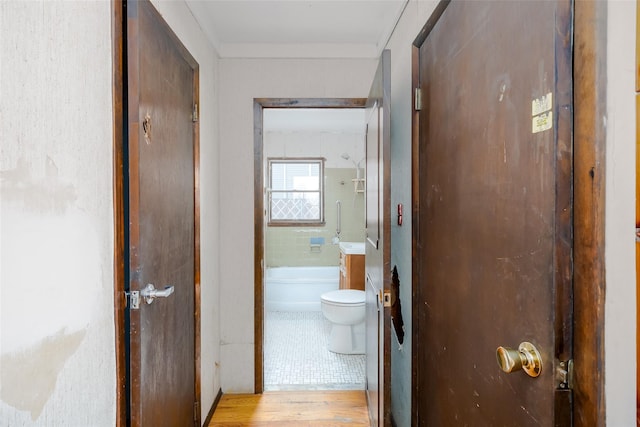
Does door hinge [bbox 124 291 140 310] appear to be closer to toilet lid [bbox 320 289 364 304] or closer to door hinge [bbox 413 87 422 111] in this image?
door hinge [bbox 413 87 422 111]

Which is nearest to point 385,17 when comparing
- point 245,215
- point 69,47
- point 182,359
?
point 245,215

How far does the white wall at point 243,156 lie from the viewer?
96.7 inches

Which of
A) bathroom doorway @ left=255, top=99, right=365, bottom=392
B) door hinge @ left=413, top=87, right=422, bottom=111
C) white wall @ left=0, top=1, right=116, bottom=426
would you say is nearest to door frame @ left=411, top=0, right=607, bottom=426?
door hinge @ left=413, top=87, right=422, bottom=111

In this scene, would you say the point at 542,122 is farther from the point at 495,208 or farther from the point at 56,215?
the point at 56,215

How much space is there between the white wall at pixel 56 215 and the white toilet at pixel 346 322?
2117 millimetres

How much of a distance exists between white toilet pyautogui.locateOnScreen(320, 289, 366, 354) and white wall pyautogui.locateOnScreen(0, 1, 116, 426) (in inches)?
83.4

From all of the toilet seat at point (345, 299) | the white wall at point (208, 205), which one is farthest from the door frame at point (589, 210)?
the toilet seat at point (345, 299)

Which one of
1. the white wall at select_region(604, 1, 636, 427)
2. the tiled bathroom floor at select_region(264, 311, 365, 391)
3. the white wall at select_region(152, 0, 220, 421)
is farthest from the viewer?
the tiled bathroom floor at select_region(264, 311, 365, 391)

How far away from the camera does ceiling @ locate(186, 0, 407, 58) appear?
196 centimetres

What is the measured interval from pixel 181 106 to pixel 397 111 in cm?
107

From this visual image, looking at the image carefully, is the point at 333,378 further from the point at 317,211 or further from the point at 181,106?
the point at 317,211

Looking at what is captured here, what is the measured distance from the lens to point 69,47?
2.94 ft

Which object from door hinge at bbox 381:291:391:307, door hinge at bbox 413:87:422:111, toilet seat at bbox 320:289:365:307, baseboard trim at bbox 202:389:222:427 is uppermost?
door hinge at bbox 413:87:422:111

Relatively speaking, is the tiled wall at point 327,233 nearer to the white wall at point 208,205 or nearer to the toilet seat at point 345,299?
the toilet seat at point 345,299
